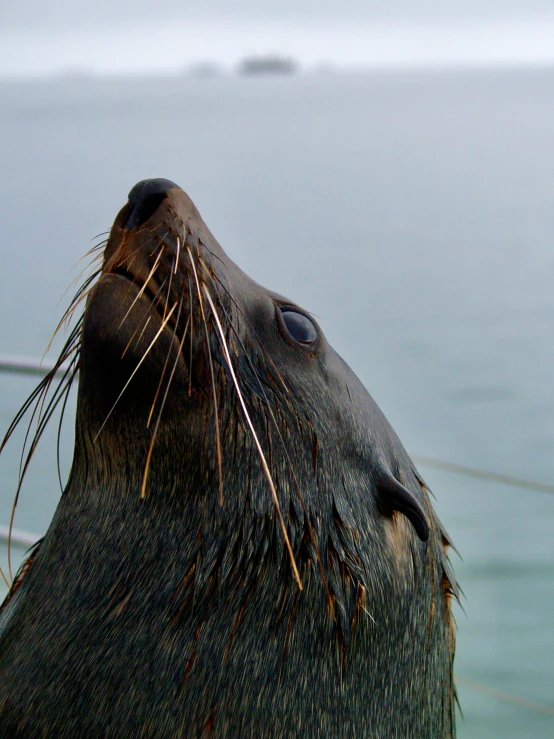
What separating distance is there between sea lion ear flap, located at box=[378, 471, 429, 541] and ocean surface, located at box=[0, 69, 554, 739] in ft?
1.00

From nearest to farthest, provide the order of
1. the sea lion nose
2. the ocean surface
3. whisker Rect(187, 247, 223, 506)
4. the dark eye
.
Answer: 1. whisker Rect(187, 247, 223, 506)
2. the sea lion nose
3. the dark eye
4. the ocean surface

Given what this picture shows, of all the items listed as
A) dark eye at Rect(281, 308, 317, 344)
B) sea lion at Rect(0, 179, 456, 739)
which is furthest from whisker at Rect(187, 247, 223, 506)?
dark eye at Rect(281, 308, 317, 344)

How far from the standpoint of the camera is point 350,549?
1265 mm

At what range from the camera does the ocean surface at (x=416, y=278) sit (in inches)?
197

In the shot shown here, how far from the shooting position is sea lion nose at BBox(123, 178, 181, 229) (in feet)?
4.06

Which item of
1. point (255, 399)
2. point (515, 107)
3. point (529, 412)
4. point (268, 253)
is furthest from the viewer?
point (515, 107)

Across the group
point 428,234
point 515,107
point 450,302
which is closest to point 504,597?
point 450,302

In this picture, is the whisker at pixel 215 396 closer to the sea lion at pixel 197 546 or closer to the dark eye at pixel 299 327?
the sea lion at pixel 197 546

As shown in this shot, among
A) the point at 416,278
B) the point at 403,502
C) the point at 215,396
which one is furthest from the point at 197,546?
the point at 416,278

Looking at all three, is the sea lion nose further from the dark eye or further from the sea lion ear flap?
the sea lion ear flap

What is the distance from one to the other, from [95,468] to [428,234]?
1589cm

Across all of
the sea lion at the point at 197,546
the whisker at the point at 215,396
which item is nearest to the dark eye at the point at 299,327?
the sea lion at the point at 197,546

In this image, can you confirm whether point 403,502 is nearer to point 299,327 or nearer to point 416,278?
point 299,327

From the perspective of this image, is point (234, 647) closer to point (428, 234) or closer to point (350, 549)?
point (350, 549)
